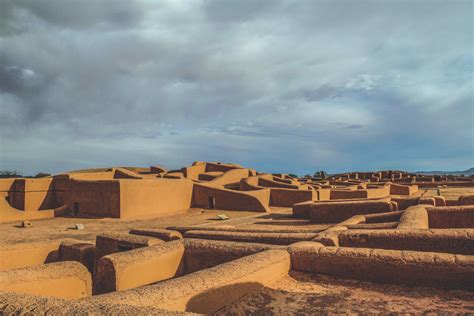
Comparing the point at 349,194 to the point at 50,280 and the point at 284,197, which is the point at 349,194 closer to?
the point at 284,197

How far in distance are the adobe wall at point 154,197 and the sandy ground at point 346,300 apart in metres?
13.6

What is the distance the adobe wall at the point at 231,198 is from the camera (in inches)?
761

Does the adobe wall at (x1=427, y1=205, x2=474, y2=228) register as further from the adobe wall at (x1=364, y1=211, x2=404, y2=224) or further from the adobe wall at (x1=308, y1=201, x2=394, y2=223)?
the adobe wall at (x1=308, y1=201, x2=394, y2=223)

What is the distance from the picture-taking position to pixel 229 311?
4062 millimetres

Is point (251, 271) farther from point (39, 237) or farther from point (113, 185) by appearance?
point (113, 185)

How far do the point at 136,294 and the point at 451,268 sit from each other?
3.69 metres

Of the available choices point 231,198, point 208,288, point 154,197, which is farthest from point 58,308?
point 231,198

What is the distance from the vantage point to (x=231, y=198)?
1997 cm

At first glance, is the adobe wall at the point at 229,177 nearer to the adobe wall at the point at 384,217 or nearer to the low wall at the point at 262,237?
the adobe wall at the point at 384,217

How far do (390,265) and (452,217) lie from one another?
4.80 meters

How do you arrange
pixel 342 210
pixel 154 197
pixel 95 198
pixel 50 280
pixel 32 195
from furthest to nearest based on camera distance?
pixel 32 195 < pixel 154 197 < pixel 95 198 < pixel 342 210 < pixel 50 280

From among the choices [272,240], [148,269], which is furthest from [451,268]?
[148,269]

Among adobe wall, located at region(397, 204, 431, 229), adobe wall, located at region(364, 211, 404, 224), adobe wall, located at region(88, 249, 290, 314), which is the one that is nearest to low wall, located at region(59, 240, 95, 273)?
adobe wall, located at region(88, 249, 290, 314)

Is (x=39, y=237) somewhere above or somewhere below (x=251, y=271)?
below
